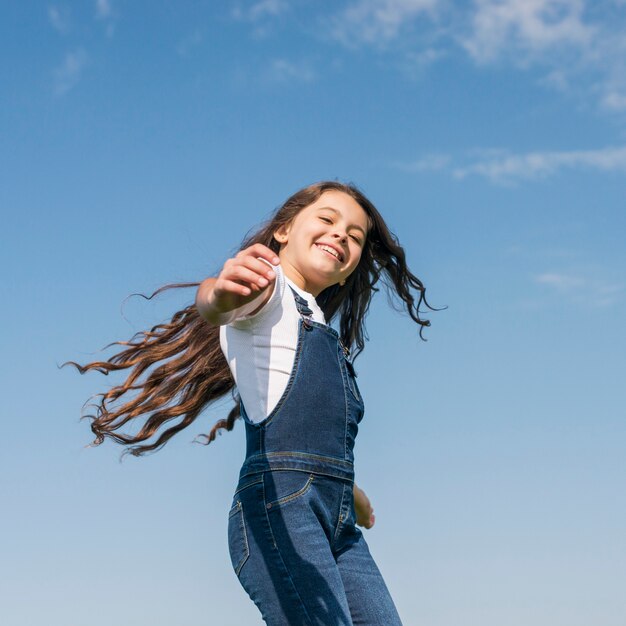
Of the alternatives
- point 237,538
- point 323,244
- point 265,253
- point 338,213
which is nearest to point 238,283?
point 265,253

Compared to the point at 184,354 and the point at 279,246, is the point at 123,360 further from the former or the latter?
the point at 279,246

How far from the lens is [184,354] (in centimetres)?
523

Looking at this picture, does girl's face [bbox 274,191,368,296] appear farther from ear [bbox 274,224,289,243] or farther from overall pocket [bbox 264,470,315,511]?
overall pocket [bbox 264,470,315,511]

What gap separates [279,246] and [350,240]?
414mm

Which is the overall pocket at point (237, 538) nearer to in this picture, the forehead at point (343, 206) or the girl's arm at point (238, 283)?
the girl's arm at point (238, 283)

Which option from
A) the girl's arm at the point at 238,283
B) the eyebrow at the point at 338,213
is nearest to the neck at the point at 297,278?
the eyebrow at the point at 338,213

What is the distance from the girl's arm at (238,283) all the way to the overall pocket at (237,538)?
2.67ft

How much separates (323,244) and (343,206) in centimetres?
30

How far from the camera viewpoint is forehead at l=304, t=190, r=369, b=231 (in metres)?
4.94

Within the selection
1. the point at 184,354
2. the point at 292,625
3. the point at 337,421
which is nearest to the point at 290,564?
the point at 292,625

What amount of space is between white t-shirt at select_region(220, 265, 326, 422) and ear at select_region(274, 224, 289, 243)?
73 centimetres

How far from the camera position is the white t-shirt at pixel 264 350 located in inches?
164

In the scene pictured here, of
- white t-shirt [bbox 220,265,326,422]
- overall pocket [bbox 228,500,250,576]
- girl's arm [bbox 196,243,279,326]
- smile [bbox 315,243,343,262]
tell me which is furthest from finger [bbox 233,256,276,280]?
smile [bbox 315,243,343,262]

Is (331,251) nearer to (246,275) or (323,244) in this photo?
(323,244)
